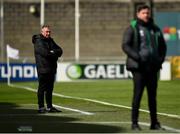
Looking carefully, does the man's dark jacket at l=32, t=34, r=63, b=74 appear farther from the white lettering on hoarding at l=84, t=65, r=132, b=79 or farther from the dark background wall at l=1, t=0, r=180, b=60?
the dark background wall at l=1, t=0, r=180, b=60

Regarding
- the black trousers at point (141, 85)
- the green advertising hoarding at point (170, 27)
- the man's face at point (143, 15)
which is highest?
the man's face at point (143, 15)

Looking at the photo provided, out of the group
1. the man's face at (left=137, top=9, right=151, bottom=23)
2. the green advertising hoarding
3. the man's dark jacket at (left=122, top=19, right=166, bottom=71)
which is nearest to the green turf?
the man's dark jacket at (left=122, top=19, right=166, bottom=71)

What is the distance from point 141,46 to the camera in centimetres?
1396

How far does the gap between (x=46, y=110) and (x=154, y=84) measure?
4997mm

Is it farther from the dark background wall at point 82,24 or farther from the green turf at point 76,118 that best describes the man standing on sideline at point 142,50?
the dark background wall at point 82,24

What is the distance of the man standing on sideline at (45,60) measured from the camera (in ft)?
60.6

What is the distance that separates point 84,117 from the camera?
56.4 ft

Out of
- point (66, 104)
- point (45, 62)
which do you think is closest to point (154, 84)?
point (45, 62)

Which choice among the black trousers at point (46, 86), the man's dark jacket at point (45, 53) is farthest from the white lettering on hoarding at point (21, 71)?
the man's dark jacket at point (45, 53)

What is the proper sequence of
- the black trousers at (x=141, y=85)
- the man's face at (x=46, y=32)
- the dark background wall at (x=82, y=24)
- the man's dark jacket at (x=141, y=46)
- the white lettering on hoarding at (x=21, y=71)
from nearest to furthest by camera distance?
1. the man's dark jacket at (x=141, y=46)
2. the black trousers at (x=141, y=85)
3. the man's face at (x=46, y=32)
4. the white lettering on hoarding at (x=21, y=71)
5. the dark background wall at (x=82, y=24)

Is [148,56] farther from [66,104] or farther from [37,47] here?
[66,104]

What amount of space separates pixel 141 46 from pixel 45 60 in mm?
4972

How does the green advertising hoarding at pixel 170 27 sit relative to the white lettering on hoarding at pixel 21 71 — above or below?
above

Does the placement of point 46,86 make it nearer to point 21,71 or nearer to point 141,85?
point 141,85
